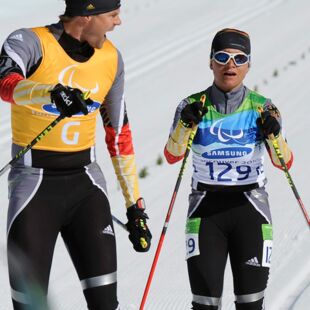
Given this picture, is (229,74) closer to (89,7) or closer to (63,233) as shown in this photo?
(89,7)

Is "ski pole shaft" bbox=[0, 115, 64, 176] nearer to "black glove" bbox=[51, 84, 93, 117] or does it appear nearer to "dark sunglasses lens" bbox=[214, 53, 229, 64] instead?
"black glove" bbox=[51, 84, 93, 117]

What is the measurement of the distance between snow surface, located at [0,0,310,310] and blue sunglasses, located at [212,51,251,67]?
1799 mm

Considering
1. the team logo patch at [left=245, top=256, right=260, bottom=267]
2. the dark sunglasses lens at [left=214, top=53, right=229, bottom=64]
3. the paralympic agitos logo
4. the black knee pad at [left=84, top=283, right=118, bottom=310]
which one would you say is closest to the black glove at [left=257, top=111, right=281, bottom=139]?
the paralympic agitos logo

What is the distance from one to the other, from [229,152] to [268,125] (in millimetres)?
312

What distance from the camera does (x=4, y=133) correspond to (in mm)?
12914

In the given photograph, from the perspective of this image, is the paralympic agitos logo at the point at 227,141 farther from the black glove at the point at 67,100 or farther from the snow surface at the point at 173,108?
the snow surface at the point at 173,108

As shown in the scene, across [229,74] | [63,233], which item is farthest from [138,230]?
[229,74]

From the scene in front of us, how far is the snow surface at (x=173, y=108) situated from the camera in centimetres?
723

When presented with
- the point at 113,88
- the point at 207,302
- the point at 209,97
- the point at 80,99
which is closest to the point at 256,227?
the point at 207,302

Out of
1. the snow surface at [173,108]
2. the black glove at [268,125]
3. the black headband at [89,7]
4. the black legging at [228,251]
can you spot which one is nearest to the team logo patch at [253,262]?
the black legging at [228,251]

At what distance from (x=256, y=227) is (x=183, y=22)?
18737 millimetres

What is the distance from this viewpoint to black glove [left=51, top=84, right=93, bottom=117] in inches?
161

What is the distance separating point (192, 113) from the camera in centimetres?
505

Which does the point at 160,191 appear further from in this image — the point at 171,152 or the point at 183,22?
the point at 183,22
